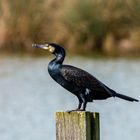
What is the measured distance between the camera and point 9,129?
12914 mm

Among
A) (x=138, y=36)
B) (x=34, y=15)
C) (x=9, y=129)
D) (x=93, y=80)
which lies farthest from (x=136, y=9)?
(x=93, y=80)

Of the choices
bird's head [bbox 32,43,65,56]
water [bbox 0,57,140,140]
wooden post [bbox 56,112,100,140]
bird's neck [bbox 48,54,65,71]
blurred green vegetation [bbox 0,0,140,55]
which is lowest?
wooden post [bbox 56,112,100,140]

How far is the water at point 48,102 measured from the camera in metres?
12.6

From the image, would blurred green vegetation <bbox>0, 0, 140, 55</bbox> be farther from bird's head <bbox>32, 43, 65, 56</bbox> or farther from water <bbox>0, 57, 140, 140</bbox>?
bird's head <bbox>32, 43, 65, 56</bbox>

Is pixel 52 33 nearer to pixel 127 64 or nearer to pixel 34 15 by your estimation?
pixel 34 15

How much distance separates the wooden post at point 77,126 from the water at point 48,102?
7.29 metres

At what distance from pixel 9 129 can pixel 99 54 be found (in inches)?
590

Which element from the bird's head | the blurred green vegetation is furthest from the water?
the bird's head

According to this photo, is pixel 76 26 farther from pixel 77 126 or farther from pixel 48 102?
pixel 77 126

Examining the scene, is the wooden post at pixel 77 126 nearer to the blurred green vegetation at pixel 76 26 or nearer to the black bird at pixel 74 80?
the black bird at pixel 74 80

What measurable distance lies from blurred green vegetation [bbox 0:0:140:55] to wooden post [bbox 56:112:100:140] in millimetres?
23987

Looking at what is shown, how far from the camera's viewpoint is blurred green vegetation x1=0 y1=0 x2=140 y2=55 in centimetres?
2884

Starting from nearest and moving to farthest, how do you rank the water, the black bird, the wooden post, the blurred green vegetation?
the wooden post → the black bird → the water → the blurred green vegetation

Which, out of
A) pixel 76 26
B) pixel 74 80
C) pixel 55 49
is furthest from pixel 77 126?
pixel 76 26
